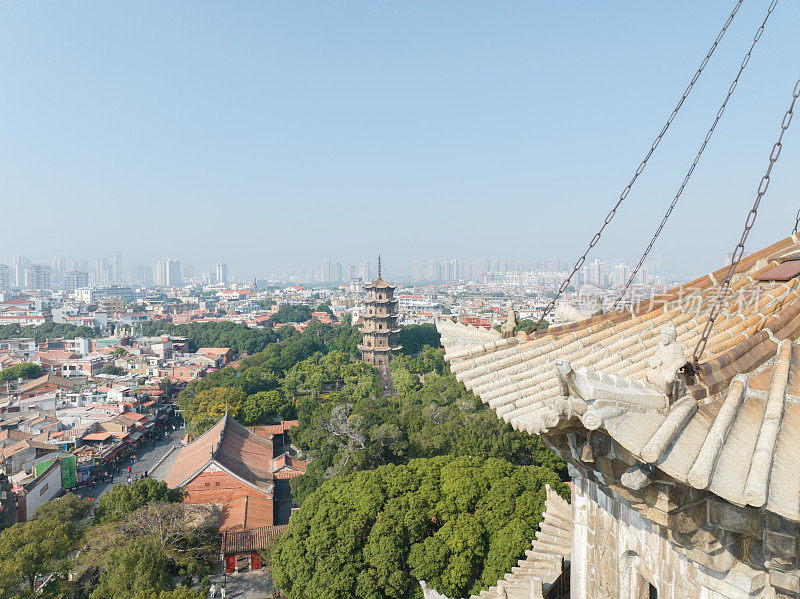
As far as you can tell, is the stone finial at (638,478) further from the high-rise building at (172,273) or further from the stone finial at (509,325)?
the high-rise building at (172,273)

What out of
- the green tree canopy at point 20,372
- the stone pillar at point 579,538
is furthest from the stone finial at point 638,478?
the green tree canopy at point 20,372

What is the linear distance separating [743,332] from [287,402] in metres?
24.0

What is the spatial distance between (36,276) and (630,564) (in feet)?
524

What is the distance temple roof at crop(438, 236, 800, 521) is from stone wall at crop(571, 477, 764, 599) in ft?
2.66

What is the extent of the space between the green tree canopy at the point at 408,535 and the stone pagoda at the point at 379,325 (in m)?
24.3

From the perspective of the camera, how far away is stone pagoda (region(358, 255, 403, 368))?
36.1 metres

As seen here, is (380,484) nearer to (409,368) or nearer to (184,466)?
(184,466)

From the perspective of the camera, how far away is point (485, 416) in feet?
55.4

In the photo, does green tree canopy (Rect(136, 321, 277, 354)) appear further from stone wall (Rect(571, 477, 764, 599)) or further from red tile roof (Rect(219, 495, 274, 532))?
stone wall (Rect(571, 477, 764, 599))

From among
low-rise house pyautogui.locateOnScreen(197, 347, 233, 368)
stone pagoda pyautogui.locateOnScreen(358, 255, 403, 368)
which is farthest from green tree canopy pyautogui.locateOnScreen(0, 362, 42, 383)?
stone pagoda pyautogui.locateOnScreen(358, 255, 403, 368)

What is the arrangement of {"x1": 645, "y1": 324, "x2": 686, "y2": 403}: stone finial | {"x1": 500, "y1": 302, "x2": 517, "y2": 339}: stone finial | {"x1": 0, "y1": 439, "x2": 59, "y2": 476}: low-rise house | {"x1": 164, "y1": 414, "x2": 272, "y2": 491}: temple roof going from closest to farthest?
1. {"x1": 645, "y1": 324, "x2": 686, "y2": 403}: stone finial
2. {"x1": 500, "y1": 302, "x2": 517, "y2": 339}: stone finial
3. {"x1": 164, "y1": 414, "x2": 272, "y2": 491}: temple roof
4. {"x1": 0, "y1": 439, "x2": 59, "y2": 476}: low-rise house

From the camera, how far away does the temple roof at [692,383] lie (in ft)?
6.98

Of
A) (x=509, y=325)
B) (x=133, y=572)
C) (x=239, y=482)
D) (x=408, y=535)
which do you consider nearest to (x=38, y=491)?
(x=239, y=482)

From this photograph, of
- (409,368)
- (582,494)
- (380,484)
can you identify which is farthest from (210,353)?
(582,494)
